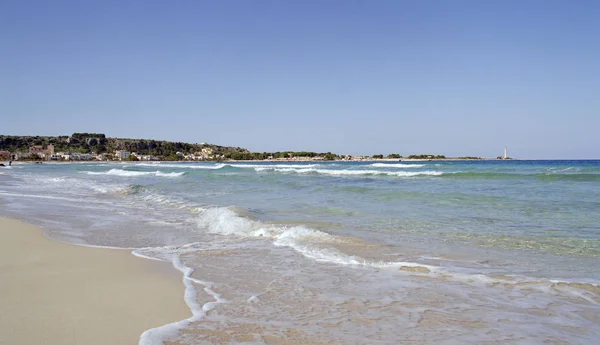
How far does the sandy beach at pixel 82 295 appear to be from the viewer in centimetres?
297

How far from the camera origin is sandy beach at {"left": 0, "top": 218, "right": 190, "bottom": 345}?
2.97 m

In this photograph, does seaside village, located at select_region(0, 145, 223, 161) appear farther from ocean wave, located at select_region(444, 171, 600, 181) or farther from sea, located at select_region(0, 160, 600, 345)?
sea, located at select_region(0, 160, 600, 345)

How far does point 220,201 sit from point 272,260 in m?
7.63

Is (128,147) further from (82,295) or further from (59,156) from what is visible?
(82,295)

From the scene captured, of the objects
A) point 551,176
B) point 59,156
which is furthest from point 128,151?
point 551,176

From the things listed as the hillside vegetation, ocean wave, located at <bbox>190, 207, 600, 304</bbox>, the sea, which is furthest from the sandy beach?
the hillside vegetation

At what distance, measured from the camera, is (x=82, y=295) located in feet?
12.5

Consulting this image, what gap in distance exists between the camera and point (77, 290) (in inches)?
156

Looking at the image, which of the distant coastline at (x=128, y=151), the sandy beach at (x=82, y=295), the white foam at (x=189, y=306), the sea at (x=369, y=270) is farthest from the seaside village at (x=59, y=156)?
the white foam at (x=189, y=306)

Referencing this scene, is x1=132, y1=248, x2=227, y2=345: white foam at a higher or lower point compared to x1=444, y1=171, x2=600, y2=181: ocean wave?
lower

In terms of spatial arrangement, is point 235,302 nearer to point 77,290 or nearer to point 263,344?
point 263,344

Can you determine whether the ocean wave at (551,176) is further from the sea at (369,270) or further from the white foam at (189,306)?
the white foam at (189,306)

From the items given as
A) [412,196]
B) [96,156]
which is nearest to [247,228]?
[412,196]

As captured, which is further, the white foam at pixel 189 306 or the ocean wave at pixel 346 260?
the ocean wave at pixel 346 260
